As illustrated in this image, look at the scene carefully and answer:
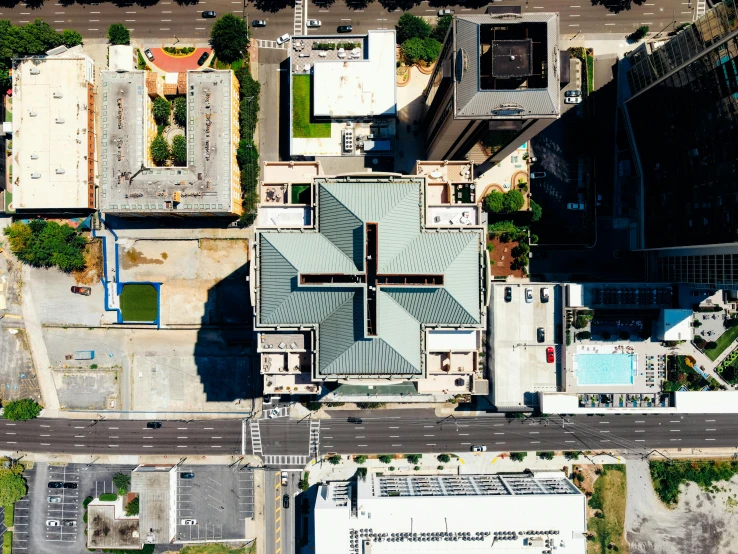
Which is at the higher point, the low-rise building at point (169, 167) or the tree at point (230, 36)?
the tree at point (230, 36)

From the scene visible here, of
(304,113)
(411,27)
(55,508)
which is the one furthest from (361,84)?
(55,508)

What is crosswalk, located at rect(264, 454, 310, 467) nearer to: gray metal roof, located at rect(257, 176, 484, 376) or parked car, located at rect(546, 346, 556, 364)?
gray metal roof, located at rect(257, 176, 484, 376)

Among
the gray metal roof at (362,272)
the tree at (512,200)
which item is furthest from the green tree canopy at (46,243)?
the tree at (512,200)

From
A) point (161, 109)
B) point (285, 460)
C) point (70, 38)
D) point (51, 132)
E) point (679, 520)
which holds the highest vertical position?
point (70, 38)

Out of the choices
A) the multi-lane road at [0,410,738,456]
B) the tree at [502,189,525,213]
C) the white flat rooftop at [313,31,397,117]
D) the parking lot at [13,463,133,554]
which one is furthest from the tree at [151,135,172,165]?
the tree at [502,189,525,213]

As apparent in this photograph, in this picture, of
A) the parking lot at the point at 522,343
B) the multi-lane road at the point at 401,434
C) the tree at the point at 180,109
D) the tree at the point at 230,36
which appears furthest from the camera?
the multi-lane road at the point at 401,434

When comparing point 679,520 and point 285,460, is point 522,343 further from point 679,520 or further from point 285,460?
point 285,460

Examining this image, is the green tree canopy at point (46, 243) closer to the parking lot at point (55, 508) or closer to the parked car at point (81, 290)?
the parked car at point (81, 290)
